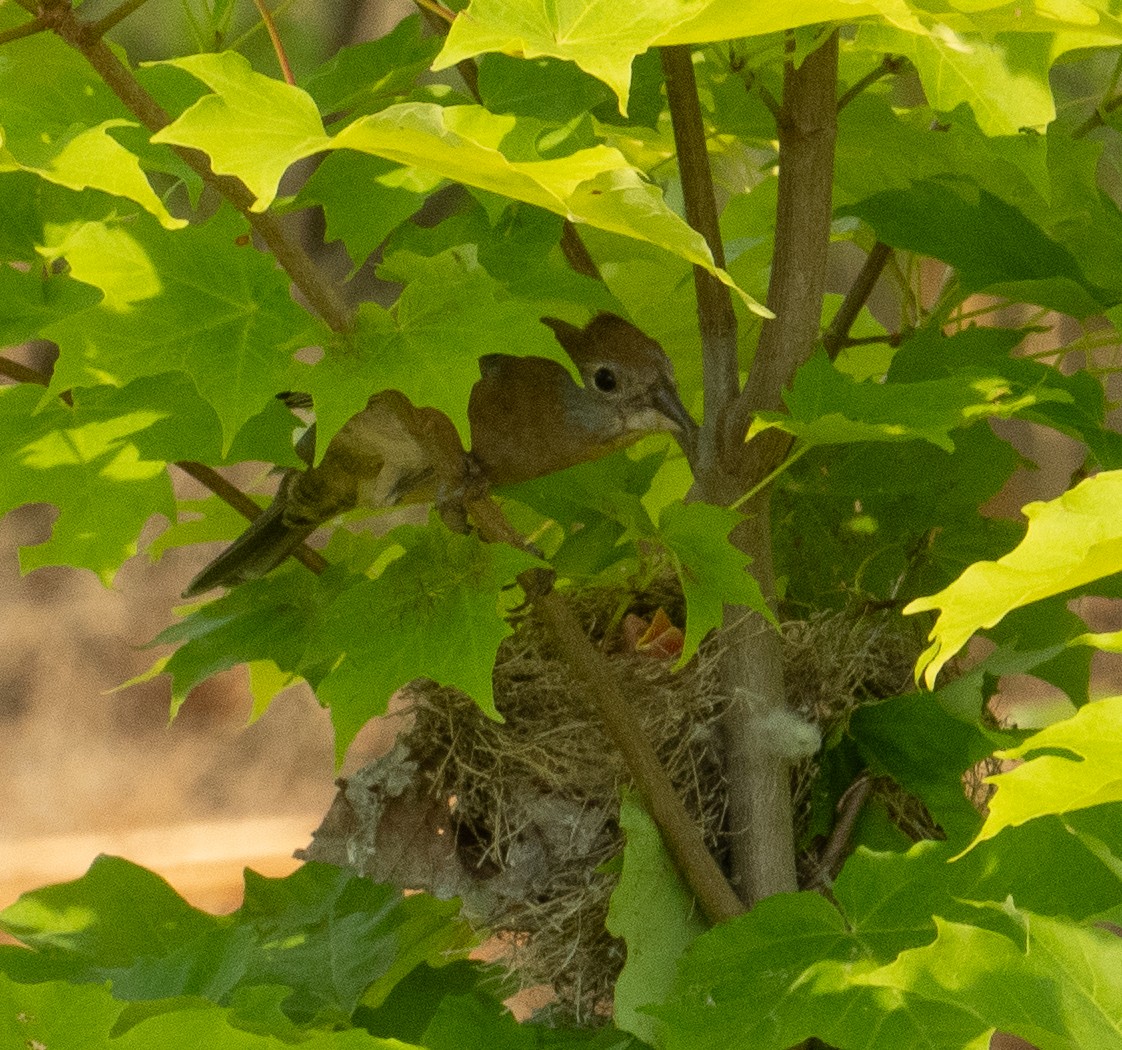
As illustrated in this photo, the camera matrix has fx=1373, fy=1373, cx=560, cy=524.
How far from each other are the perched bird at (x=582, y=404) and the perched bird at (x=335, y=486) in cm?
5

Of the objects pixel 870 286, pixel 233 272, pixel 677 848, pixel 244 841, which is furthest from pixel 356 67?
pixel 244 841

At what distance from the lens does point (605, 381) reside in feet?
2.56

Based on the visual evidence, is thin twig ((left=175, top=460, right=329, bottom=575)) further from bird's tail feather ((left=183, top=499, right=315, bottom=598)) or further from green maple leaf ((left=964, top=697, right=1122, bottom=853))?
green maple leaf ((left=964, top=697, right=1122, bottom=853))

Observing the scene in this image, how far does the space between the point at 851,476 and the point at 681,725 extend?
169 millimetres

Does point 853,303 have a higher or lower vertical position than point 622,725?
higher

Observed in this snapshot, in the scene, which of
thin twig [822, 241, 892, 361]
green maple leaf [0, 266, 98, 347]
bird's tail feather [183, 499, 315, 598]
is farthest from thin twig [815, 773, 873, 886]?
green maple leaf [0, 266, 98, 347]

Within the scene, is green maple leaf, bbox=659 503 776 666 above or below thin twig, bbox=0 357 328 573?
below

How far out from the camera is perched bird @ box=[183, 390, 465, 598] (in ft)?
2.59

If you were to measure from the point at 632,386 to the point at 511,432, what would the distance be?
8cm

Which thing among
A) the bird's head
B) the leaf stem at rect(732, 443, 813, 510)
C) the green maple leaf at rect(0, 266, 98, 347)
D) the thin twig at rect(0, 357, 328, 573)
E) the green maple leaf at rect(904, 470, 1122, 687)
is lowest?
the green maple leaf at rect(904, 470, 1122, 687)

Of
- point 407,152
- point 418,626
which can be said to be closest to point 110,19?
point 407,152

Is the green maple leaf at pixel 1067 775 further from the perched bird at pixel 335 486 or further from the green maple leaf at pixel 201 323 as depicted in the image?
the perched bird at pixel 335 486

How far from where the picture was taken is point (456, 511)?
2.15 ft

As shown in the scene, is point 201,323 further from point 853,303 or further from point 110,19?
point 853,303
